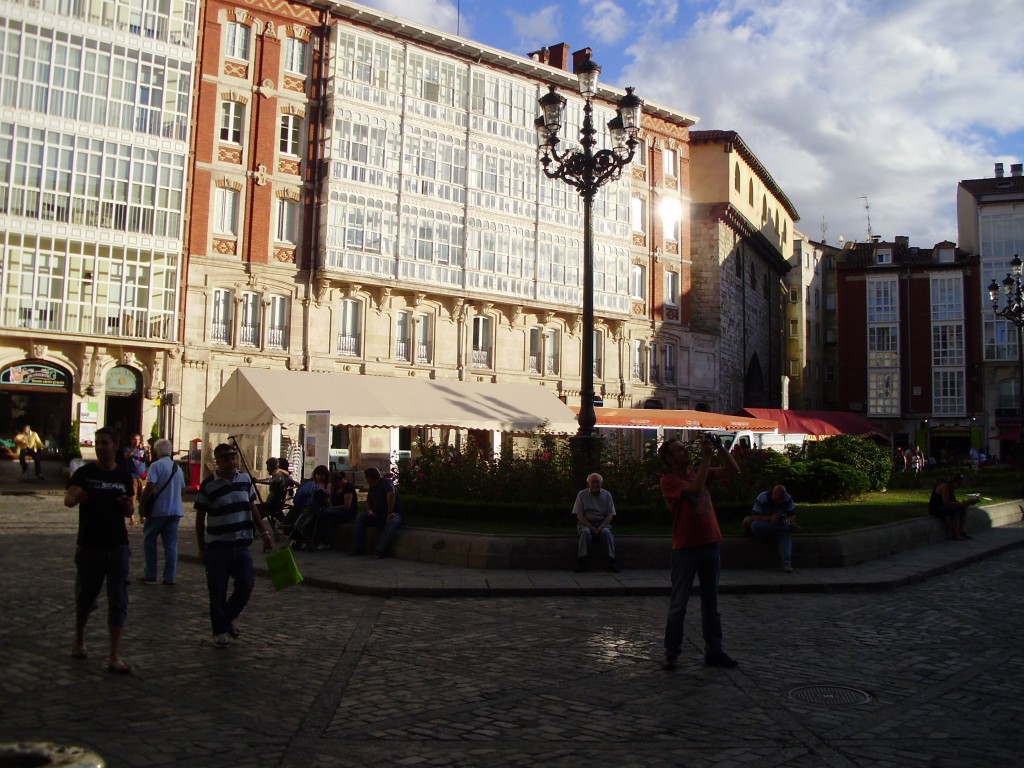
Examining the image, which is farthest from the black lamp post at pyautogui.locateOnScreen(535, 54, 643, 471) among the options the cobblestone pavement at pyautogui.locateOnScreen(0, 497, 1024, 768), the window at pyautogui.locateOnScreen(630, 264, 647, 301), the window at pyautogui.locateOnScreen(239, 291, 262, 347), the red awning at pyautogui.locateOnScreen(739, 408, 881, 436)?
the window at pyautogui.locateOnScreen(630, 264, 647, 301)

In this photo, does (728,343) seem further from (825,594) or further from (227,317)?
(825,594)

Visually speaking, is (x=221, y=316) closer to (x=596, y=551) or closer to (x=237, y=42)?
(x=237, y=42)

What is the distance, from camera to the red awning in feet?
120

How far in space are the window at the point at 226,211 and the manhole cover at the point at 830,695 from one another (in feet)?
89.4

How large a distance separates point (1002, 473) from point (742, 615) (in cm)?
2431

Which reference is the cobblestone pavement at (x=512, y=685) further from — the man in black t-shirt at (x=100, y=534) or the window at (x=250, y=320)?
the window at (x=250, y=320)

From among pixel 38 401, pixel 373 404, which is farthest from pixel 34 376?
pixel 373 404

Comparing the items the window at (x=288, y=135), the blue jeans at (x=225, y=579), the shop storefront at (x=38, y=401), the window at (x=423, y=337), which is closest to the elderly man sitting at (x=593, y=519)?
the blue jeans at (x=225, y=579)

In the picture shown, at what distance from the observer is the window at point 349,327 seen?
3212cm

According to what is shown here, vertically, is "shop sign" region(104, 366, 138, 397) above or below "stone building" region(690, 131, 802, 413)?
below

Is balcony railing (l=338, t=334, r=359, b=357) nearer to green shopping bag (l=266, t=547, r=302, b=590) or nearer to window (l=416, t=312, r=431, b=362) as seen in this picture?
window (l=416, t=312, r=431, b=362)

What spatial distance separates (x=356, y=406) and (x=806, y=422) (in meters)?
20.8

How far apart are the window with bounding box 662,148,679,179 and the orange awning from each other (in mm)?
13740

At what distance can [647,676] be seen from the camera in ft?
22.7
